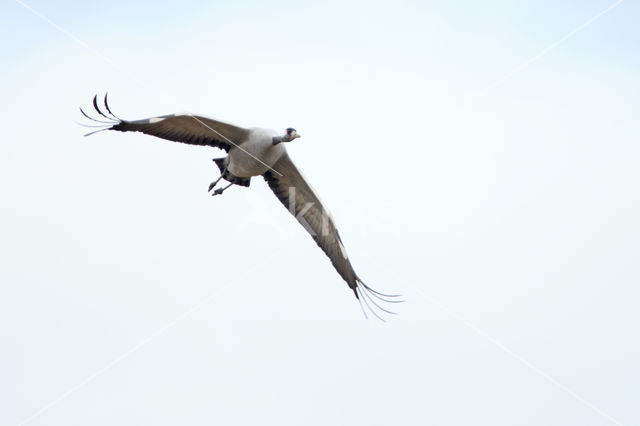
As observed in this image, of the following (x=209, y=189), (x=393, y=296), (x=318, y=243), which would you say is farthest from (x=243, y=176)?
(x=393, y=296)

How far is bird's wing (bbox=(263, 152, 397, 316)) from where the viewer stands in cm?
2477

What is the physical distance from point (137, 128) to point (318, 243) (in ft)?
18.0

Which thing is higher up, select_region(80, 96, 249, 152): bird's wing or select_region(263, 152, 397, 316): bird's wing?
select_region(80, 96, 249, 152): bird's wing

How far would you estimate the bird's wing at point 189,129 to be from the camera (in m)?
22.6

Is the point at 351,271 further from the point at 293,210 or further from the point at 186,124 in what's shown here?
the point at 186,124

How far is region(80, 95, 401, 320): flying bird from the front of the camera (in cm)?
2309

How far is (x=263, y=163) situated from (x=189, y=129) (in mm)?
1744

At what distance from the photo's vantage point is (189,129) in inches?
925

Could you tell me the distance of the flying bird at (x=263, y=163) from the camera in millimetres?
23094

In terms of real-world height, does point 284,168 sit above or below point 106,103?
below

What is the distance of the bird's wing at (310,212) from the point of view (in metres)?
24.8

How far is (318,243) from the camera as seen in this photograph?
2603 centimetres

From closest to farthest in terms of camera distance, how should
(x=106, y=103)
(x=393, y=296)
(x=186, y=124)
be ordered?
(x=106, y=103), (x=186, y=124), (x=393, y=296)

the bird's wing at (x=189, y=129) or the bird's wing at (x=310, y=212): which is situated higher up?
the bird's wing at (x=189, y=129)
